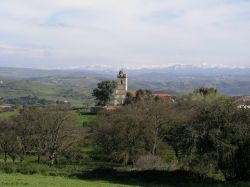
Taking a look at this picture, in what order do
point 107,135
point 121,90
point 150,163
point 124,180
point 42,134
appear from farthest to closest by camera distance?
point 121,90 < point 42,134 < point 107,135 < point 150,163 < point 124,180

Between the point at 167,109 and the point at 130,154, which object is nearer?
the point at 130,154

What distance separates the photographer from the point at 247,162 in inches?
1617

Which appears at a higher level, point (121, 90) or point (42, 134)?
point (121, 90)

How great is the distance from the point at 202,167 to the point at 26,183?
1617 centimetres

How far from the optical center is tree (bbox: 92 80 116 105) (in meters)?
140

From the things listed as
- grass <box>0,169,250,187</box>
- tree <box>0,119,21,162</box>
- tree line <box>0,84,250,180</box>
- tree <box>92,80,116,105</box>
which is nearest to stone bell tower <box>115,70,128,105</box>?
tree <box>92,80,116,105</box>

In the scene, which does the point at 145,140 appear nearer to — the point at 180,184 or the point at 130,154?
the point at 130,154

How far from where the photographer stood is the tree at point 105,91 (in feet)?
460

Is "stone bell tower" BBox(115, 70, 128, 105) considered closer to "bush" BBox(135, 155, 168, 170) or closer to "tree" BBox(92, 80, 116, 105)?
"tree" BBox(92, 80, 116, 105)

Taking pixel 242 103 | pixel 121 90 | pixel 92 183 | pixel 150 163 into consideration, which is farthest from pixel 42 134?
pixel 121 90

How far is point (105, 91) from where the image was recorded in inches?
5586

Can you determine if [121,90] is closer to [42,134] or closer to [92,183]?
[42,134]

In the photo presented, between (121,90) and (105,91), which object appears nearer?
(105,91)

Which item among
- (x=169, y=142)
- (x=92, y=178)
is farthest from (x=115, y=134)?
(x=92, y=178)
